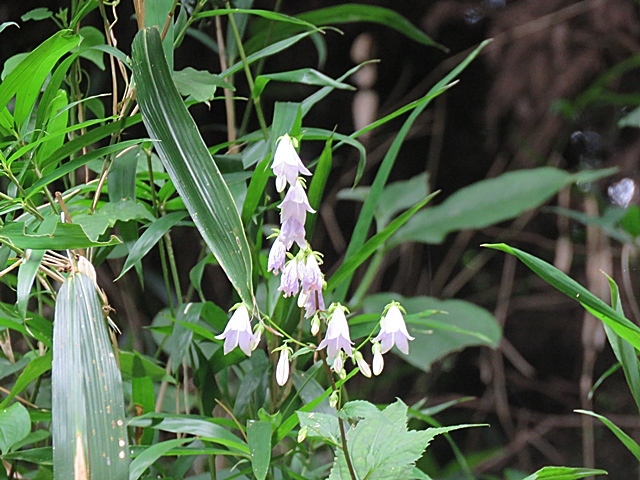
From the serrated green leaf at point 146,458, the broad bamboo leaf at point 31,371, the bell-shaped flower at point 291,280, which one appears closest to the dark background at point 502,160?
the broad bamboo leaf at point 31,371

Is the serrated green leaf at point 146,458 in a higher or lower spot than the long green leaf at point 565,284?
lower

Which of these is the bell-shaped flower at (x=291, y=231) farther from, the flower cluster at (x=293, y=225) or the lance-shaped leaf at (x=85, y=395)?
the lance-shaped leaf at (x=85, y=395)

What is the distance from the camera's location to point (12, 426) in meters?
0.53

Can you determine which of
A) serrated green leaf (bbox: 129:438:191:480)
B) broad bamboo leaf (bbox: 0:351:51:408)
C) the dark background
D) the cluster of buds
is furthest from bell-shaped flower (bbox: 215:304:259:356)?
the dark background

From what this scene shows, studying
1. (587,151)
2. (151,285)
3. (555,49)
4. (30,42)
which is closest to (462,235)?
(587,151)

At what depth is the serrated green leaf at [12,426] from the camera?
0.52 meters

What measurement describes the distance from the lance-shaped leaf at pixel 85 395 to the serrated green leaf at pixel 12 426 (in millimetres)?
78

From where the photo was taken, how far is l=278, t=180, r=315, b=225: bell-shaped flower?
1.58ft

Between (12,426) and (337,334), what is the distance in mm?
255

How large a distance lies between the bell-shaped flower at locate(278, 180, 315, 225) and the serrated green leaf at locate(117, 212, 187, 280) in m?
0.16

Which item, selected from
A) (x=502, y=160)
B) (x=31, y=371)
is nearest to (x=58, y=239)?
(x=31, y=371)

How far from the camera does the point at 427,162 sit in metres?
1.70

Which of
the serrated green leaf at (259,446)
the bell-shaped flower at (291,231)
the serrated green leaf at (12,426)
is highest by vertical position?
the bell-shaped flower at (291,231)

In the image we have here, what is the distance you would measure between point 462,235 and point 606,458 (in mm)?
579
